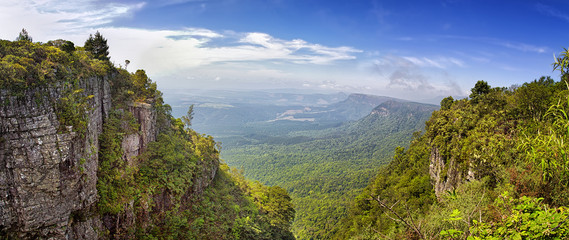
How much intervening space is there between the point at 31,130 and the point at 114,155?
5.43 metres

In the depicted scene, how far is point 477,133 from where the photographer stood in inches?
802

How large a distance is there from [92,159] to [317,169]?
Result: 301ft

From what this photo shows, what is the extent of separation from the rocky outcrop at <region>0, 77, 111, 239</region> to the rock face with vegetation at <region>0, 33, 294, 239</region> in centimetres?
3

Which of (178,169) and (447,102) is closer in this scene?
(178,169)

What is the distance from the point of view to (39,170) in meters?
11.5

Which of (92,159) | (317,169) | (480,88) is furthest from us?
(317,169)

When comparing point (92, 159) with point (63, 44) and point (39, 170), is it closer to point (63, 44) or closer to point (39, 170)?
point (39, 170)

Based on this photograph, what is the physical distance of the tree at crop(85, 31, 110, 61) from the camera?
20594 mm

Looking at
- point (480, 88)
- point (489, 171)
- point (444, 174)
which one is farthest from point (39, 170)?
point (480, 88)

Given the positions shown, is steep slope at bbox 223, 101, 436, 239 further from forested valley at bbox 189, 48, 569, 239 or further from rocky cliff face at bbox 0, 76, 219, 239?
rocky cliff face at bbox 0, 76, 219, 239

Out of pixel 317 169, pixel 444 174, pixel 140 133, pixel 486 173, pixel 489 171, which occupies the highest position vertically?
pixel 140 133

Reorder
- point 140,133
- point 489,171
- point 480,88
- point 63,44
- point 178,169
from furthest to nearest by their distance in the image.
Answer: point 480,88, point 178,169, point 140,133, point 489,171, point 63,44

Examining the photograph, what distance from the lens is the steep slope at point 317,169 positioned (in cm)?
5435

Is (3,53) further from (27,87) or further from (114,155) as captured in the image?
(114,155)
